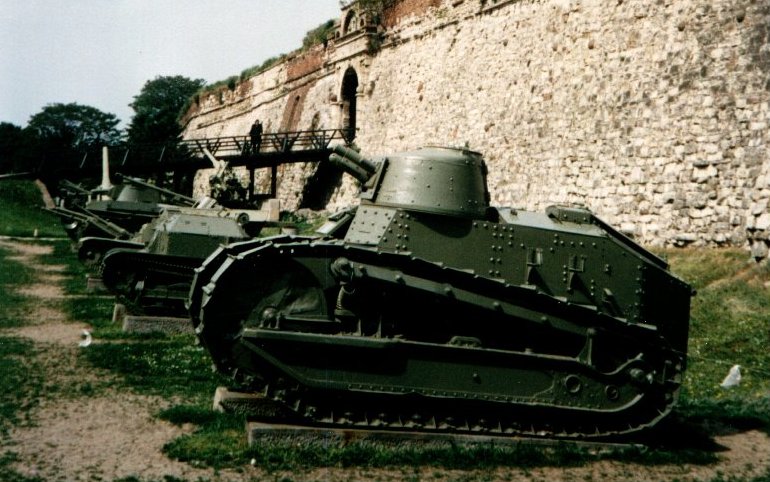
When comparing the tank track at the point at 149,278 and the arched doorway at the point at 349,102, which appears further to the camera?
the arched doorway at the point at 349,102

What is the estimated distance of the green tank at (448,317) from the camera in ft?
23.5

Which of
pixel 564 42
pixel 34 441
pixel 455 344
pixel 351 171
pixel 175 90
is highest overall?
pixel 175 90

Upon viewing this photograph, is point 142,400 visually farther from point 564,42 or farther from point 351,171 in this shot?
point 564,42

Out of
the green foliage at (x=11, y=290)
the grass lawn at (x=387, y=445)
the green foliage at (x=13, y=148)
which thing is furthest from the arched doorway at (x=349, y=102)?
the grass lawn at (x=387, y=445)

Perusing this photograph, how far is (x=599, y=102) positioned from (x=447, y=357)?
11.6m

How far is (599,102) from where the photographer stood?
57.7 feet

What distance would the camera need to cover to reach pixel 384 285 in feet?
24.0

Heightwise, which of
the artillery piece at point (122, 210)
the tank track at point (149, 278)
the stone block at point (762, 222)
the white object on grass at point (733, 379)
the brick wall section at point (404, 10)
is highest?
the brick wall section at point (404, 10)

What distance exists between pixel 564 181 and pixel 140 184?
11693 mm

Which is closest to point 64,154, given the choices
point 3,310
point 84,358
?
point 3,310

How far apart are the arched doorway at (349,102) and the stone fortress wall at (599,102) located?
6.24ft

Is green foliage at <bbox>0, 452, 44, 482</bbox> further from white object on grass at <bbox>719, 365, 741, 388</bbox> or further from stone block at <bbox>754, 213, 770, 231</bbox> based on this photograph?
stone block at <bbox>754, 213, 770, 231</bbox>

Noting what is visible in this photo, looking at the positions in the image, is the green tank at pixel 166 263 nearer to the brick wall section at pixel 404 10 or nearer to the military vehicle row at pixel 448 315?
the military vehicle row at pixel 448 315

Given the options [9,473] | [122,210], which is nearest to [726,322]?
[9,473]
